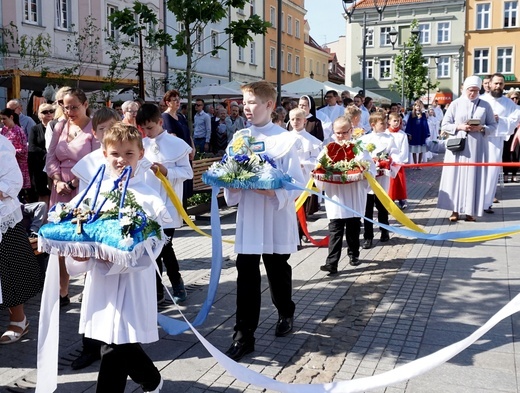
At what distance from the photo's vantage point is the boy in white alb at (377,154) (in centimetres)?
888

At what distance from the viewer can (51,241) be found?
3666 millimetres

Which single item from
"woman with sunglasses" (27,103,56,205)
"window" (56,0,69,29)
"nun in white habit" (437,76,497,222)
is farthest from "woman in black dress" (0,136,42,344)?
"window" (56,0,69,29)

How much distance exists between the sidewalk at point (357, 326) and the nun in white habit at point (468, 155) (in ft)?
6.29

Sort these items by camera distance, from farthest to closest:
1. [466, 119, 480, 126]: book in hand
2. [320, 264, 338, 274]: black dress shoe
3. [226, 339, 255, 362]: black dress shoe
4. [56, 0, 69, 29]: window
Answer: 1. [56, 0, 69, 29]: window
2. [466, 119, 480, 126]: book in hand
3. [320, 264, 338, 274]: black dress shoe
4. [226, 339, 255, 362]: black dress shoe

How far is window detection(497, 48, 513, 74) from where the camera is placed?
2389 inches

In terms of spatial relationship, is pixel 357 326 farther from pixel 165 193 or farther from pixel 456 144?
pixel 456 144

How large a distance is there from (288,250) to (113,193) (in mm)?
1740

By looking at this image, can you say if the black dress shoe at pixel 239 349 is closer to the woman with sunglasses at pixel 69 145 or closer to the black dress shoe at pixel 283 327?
the black dress shoe at pixel 283 327

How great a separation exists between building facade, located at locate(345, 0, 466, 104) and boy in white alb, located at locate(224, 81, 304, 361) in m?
57.9

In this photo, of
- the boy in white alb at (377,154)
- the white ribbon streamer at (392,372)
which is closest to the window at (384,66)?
the boy in white alb at (377,154)

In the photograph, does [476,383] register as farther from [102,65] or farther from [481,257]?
[102,65]

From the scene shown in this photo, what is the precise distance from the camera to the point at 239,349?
4.76m

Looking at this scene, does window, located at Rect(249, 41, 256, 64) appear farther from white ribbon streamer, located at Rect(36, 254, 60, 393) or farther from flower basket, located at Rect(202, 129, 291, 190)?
white ribbon streamer, located at Rect(36, 254, 60, 393)

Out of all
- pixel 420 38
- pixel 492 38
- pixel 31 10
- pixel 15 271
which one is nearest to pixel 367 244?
pixel 15 271
